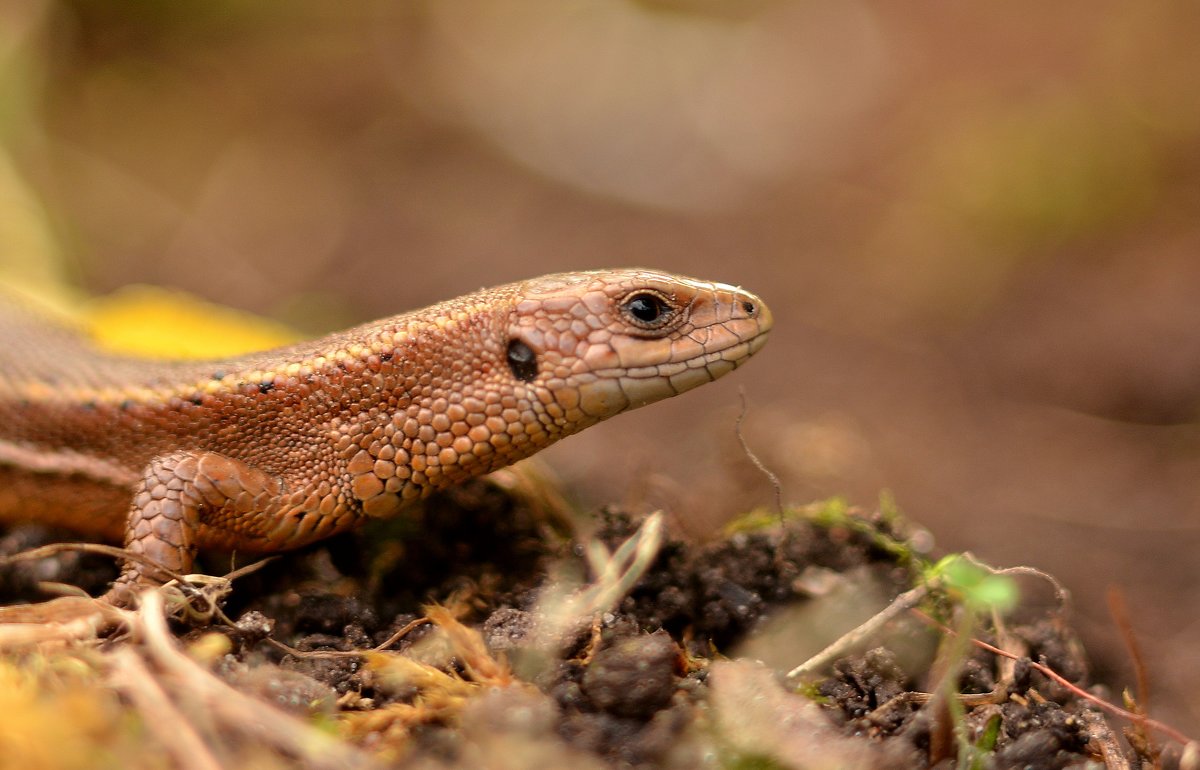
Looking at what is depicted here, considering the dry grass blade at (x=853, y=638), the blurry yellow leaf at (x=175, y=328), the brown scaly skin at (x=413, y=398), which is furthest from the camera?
the blurry yellow leaf at (x=175, y=328)

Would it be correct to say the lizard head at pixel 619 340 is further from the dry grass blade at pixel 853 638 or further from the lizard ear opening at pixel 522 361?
the dry grass blade at pixel 853 638

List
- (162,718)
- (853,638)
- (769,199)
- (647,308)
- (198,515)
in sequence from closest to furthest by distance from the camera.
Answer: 1. (162,718)
2. (853,638)
3. (198,515)
4. (647,308)
5. (769,199)

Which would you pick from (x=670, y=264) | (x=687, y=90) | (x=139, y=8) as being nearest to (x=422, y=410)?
(x=670, y=264)

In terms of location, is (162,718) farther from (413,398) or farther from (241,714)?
(413,398)

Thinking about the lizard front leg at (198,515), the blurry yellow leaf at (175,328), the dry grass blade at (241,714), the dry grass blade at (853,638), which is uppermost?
the blurry yellow leaf at (175,328)

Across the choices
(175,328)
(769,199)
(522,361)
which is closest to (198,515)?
(522,361)

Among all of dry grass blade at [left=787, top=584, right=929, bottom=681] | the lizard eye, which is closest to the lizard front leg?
the lizard eye

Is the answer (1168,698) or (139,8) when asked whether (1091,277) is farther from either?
(139,8)

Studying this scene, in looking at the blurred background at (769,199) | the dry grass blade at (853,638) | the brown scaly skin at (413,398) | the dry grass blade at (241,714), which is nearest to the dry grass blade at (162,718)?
the dry grass blade at (241,714)
